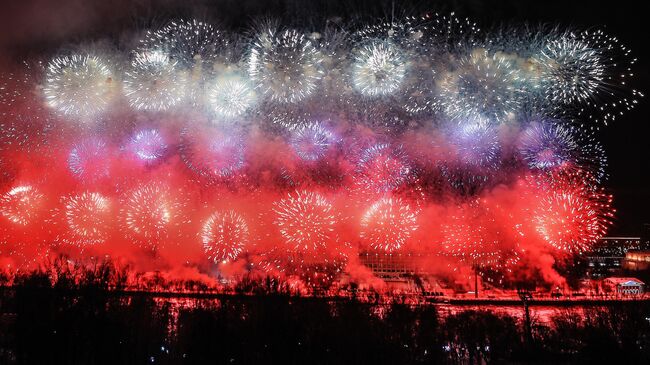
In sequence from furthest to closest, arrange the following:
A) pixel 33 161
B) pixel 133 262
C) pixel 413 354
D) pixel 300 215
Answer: pixel 133 262 < pixel 33 161 < pixel 300 215 < pixel 413 354

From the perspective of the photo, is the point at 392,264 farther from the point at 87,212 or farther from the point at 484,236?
the point at 87,212

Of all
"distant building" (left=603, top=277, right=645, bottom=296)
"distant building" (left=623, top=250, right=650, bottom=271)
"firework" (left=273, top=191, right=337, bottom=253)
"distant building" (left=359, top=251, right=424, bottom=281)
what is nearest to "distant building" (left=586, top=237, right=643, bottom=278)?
"distant building" (left=623, top=250, right=650, bottom=271)

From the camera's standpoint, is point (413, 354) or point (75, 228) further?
point (75, 228)

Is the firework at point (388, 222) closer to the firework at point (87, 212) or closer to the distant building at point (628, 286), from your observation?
the firework at point (87, 212)

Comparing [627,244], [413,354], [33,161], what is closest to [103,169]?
[33,161]

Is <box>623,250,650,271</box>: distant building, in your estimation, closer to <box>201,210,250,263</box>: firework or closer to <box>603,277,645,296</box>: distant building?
<box>603,277,645,296</box>: distant building

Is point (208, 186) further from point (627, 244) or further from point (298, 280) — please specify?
point (627, 244)

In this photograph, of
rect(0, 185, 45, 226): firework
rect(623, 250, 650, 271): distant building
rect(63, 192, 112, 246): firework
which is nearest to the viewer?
rect(63, 192, 112, 246): firework
